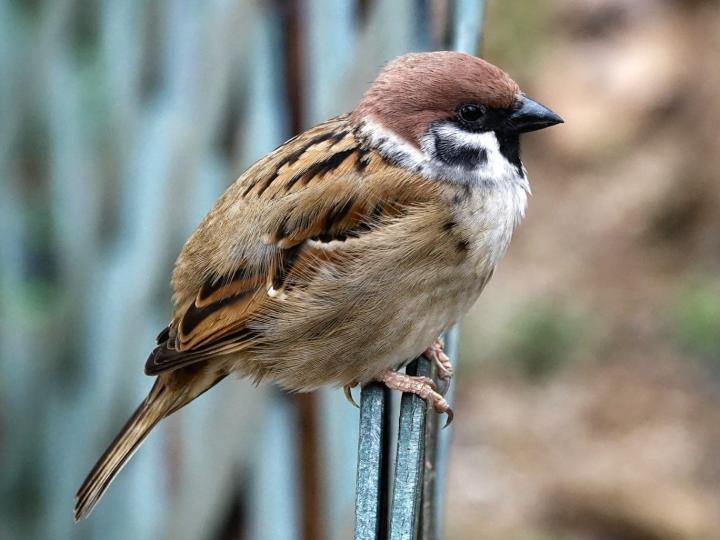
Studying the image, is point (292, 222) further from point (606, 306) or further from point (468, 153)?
point (606, 306)

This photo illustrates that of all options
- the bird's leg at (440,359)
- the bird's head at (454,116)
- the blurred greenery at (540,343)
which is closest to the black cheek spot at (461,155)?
the bird's head at (454,116)

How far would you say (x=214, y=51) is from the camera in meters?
3.60

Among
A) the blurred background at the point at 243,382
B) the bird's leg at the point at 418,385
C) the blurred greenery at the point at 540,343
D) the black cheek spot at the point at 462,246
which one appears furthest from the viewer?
the blurred greenery at the point at 540,343

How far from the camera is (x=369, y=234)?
8.16ft

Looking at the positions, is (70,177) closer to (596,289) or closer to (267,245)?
(267,245)

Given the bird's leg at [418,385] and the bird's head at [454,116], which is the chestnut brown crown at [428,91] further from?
the bird's leg at [418,385]

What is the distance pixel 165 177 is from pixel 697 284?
102 inches

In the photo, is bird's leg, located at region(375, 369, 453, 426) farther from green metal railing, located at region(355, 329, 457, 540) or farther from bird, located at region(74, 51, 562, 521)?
green metal railing, located at region(355, 329, 457, 540)

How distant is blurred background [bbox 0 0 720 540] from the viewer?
3396 millimetres

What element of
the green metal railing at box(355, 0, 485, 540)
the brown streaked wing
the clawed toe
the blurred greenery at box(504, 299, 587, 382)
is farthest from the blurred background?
the green metal railing at box(355, 0, 485, 540)

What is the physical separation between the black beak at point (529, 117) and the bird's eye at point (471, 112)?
63mm

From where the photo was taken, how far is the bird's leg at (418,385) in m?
2.09

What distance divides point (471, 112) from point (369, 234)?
0.33 meters

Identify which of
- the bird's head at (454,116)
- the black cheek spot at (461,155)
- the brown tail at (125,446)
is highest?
the bird's head at (454,116)
